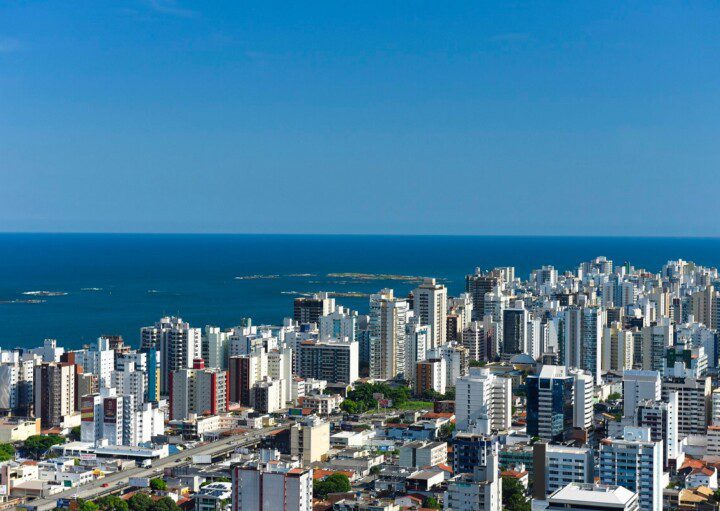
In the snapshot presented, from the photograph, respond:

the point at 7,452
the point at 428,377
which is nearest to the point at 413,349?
the point at 428,377

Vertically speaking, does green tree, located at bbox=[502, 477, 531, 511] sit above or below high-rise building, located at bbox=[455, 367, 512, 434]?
below

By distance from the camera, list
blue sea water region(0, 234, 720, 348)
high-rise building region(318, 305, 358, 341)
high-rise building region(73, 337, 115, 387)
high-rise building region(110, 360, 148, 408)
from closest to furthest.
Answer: high-rise building region(110, 360, 148, 408)
high-rise building region(73, 337, 115, 387)
high-rise building region(318, 305, 358, 341)
blue sea water region(0, 234, 720, 348)

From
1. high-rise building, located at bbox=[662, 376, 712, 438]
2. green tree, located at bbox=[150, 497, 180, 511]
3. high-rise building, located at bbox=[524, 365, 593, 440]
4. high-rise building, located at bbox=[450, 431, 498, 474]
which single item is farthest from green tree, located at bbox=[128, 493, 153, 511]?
high-rise building, located at bbox=[662, 376, 712, 438]

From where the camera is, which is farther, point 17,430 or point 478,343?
point 478,343

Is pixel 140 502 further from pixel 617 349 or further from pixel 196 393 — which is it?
pixel 617 349

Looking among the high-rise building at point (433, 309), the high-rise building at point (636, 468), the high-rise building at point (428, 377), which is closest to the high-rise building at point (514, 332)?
the high-rise building at point (433, 309)

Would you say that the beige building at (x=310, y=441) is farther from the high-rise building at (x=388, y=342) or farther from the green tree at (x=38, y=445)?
the high-rise building at (x=388, y=342)

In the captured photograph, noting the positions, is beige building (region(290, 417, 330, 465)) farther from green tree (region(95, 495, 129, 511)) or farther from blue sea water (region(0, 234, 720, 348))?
blue sea water (region(0, 234, 720, 348))
